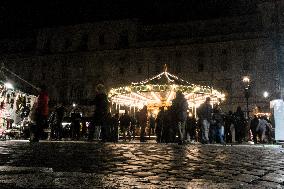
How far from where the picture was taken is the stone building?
3975 centimetres

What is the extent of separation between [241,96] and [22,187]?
39400 mm

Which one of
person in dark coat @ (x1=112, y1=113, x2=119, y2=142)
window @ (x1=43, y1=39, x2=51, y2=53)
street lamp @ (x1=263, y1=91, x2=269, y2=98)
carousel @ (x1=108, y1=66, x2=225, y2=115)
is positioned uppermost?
window @ (x1=43, y1=39, x2=51, y2=53)

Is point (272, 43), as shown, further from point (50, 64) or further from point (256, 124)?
point (50, 64)

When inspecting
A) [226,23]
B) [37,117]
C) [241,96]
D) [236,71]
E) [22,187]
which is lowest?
[22,187]

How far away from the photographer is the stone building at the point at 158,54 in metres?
39.8

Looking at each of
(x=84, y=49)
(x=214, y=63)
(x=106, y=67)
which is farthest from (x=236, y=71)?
(x=84, y=49)

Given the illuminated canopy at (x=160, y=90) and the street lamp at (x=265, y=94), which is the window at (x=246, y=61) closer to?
the street lamp at (x=265, y=94)

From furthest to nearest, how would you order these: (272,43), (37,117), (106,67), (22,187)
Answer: (106,67), (272,43), (37,117), (22,187)

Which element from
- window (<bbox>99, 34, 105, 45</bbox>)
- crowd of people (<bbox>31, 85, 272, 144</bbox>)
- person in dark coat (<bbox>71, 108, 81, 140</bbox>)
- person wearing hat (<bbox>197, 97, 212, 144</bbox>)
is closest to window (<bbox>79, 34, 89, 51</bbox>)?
window (<bbox>99, 34, 105, 45</bbox>)

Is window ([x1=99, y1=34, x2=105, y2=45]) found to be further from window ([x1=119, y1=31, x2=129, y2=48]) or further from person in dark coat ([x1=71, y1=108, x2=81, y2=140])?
person in dark coat ([x1=71, y1=108, x2=81, y2=140])

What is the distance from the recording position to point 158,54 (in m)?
43.9

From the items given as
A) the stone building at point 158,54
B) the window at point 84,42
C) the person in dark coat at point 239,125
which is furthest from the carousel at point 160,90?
the window at point 84,42

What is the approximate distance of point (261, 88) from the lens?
39219mm

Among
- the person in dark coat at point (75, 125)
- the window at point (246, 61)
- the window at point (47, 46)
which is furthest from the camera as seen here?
the window at point (47, 46)
